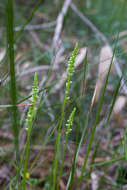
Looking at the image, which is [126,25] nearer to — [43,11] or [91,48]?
[91,48]

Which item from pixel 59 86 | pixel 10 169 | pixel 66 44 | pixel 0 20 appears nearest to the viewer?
pixel 10 169

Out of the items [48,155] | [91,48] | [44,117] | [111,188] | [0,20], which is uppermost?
[0,20]

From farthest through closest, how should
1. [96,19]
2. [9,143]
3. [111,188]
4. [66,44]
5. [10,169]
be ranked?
[96,19] < [66,44] < [9,143] < [10,169] < [111,188]

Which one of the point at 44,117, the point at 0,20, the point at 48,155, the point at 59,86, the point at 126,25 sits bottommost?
the point at 48,155

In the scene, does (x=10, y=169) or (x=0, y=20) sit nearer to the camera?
(x=10, y=169)

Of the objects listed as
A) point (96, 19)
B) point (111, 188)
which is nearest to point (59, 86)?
point (111, 188)

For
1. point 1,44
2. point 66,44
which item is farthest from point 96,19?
point 1,44

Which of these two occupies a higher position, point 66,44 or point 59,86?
point 66,44

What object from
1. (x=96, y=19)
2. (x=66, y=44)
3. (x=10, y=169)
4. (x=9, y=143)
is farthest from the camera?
(x=96, y=19)

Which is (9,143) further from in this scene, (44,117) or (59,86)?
(59,86)
